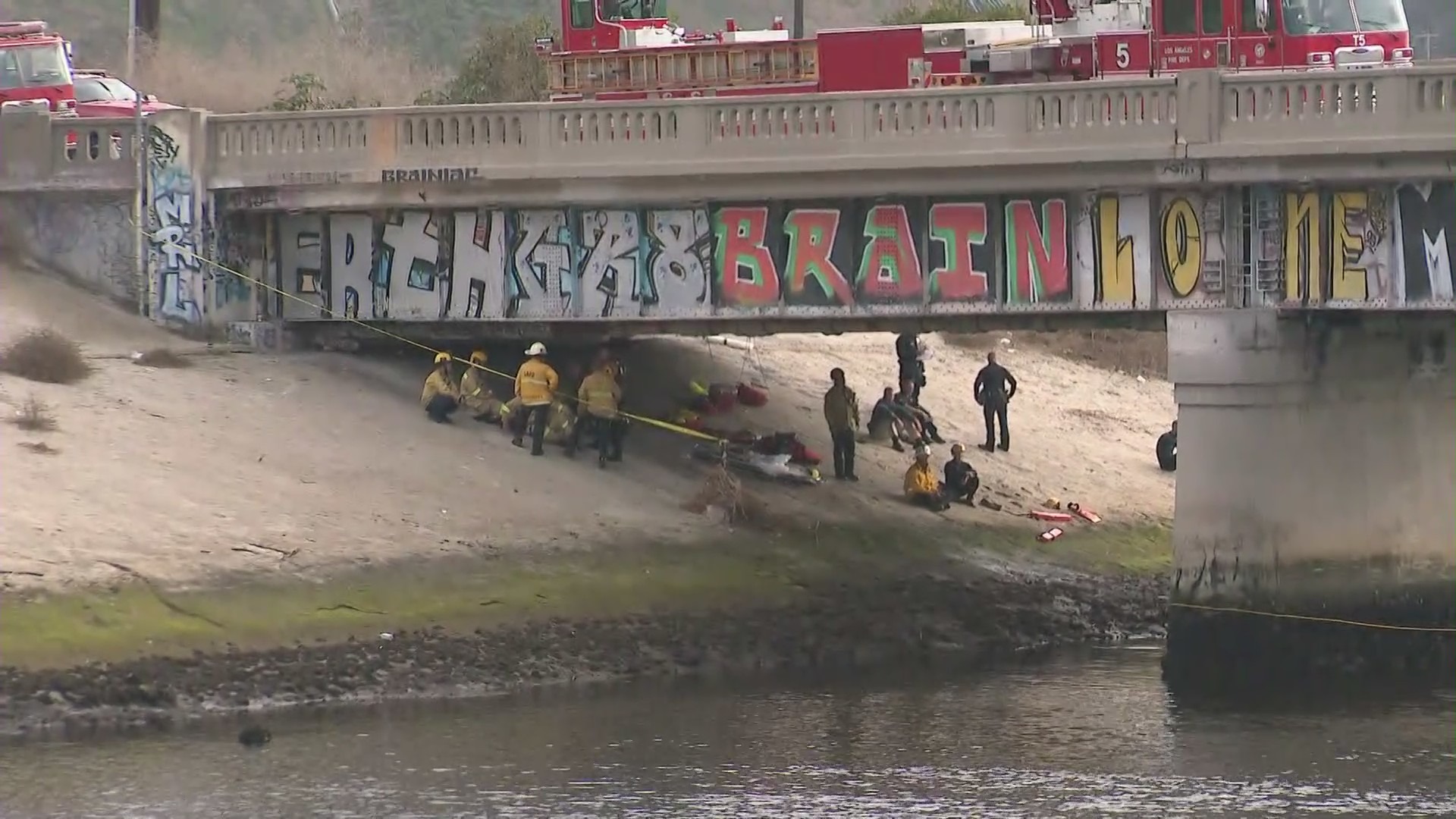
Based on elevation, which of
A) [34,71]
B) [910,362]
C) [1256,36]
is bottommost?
[910,362]

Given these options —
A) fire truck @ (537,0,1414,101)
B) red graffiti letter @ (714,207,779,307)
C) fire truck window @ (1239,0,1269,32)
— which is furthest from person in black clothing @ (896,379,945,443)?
fire truck window @ (1239,0,1269,32)

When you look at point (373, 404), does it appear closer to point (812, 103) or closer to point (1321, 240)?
point (812, 103)

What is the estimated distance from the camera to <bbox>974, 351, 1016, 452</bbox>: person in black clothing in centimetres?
3869

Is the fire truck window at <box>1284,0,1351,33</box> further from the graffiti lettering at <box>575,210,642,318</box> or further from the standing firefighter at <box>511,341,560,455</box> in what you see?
the standing firefighter at <box>511,341,560,455</box>

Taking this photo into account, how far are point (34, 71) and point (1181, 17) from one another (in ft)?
56.9

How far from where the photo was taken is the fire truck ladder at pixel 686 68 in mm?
34125

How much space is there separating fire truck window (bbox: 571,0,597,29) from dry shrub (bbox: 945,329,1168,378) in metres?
12.8

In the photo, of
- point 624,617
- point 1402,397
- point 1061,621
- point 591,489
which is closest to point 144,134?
point 591,489

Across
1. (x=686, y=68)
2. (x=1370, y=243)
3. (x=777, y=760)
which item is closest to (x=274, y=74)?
(x=686, y=68)

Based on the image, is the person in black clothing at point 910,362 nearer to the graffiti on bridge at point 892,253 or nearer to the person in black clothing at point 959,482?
the person in black clothing at point 959,482

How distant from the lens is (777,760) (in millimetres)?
23781

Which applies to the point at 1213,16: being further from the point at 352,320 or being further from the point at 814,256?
the point at 352,320

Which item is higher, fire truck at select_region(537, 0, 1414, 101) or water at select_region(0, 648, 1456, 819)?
fire truck at select_region(537, 0, 1414, 101)

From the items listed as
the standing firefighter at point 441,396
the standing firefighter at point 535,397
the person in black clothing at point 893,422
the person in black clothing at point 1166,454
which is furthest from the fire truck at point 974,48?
the person in black clothing at point 1166,454
